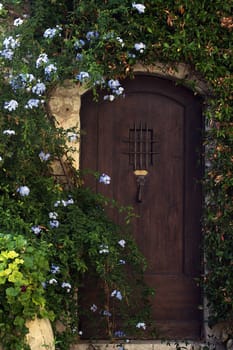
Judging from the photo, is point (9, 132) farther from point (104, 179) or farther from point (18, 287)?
point (18, 287)

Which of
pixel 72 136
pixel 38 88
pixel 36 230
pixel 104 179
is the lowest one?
pixel 36 230

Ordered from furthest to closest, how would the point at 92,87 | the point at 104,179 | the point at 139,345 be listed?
1. the point at 139,345
2. the point at 92,87
3. the point at 104,179

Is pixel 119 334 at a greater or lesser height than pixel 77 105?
lesser

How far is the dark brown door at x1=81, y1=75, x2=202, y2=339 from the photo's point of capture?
589cm

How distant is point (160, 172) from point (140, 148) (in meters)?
0.27

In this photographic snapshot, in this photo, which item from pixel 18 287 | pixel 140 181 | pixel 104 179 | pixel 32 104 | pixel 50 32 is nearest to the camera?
pixel 18 287

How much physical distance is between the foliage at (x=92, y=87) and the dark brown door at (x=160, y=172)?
234 mm

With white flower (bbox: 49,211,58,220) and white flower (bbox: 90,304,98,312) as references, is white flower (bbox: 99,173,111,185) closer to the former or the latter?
white flower (bbox: 49,211,58,220)

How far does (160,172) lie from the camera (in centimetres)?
593

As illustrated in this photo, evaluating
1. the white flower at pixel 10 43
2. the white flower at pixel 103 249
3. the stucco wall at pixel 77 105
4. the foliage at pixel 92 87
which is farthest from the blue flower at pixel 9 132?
the white flower at pixel 103 249

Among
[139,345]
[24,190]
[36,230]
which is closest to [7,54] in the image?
[24,190]

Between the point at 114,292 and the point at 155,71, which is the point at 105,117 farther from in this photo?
the point at 114,292

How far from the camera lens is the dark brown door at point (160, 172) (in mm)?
5895

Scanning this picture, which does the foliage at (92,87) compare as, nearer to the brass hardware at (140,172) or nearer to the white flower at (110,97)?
the white flower at (110,97)
